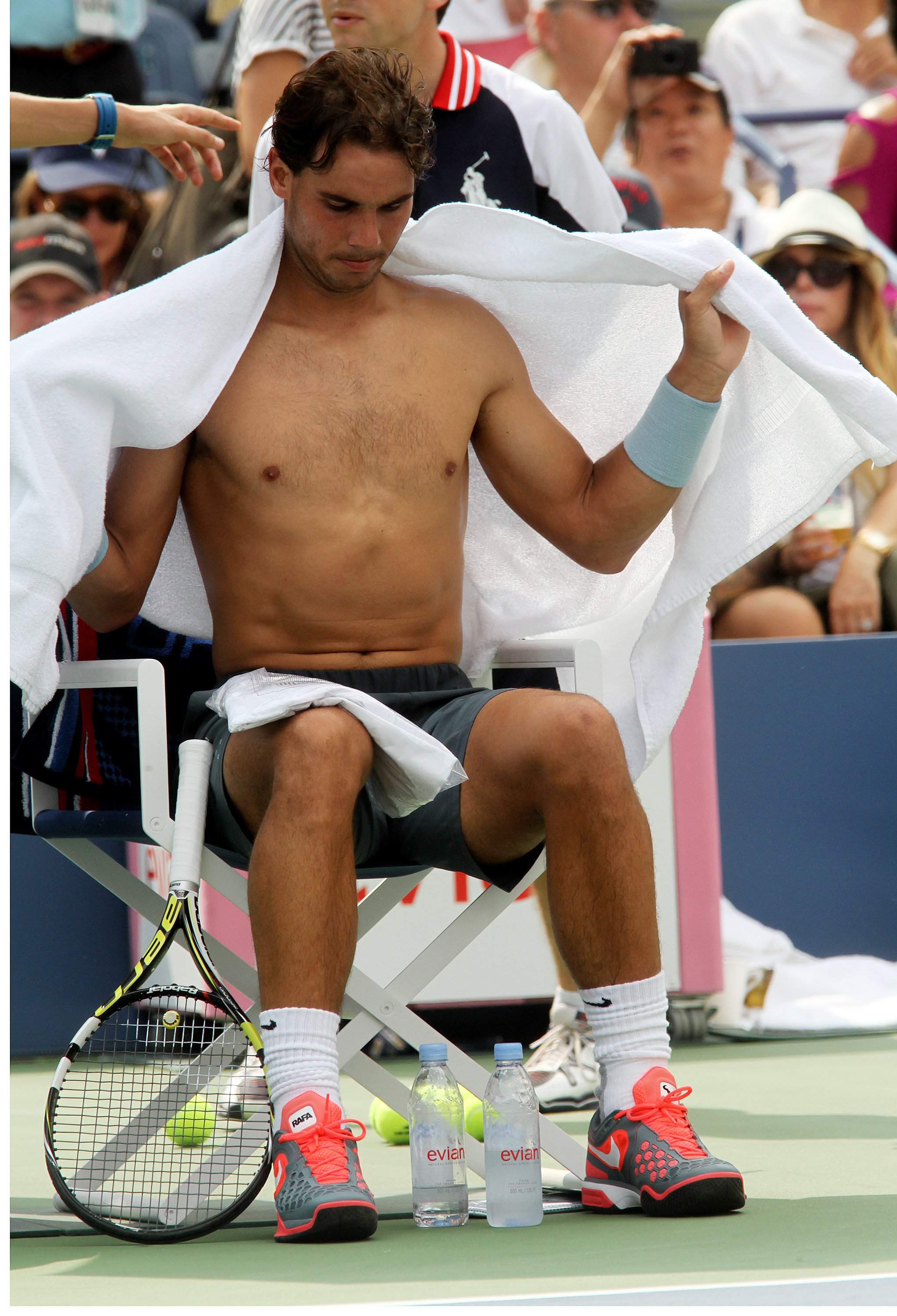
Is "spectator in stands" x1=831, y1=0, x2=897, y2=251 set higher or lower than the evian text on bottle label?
higher

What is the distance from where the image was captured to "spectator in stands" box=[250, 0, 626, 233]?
131 inches

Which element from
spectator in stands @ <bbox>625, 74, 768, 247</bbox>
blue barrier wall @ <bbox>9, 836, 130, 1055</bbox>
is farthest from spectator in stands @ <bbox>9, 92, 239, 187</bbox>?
spectator in stands @ <bbox>625, 74, 768, 247</bbox>

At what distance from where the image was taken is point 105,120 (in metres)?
2.79

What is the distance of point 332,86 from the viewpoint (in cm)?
234

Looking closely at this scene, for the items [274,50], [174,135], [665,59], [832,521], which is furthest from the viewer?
[665,59]

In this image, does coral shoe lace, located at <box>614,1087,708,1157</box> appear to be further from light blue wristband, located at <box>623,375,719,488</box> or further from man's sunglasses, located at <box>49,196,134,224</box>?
man's sunglasses, located at <box>49,196,134,224</box>

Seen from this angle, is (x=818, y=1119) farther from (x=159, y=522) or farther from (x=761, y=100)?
(x=761, y=100)

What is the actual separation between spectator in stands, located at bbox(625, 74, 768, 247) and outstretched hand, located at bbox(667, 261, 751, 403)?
3.34 metres

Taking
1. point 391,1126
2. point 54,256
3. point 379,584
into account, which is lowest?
point 391,1126

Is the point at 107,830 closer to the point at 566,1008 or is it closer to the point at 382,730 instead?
the point at 382,730

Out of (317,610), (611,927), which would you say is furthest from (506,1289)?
(317,610)

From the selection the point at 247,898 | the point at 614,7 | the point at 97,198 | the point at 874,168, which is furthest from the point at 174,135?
the point at 614,7

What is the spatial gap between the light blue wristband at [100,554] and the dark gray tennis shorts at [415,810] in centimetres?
27

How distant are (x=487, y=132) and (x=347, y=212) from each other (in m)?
1.12
